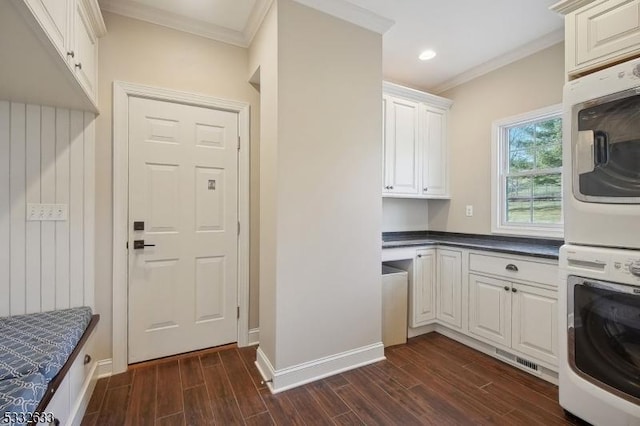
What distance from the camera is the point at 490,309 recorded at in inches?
94.4

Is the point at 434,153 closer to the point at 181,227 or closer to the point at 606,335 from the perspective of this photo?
the point at 606,335

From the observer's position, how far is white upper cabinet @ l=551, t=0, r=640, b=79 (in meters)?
1.49

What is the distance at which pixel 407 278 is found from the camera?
8.86 feet

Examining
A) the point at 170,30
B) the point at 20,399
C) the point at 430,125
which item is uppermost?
the point at 170,30

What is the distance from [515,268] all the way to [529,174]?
3.49 feet

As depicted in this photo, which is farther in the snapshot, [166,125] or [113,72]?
[166,125]

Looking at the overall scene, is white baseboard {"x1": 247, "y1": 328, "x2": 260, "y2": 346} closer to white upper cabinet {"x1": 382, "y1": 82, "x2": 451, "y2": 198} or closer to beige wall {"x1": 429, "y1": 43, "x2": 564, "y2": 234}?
white upper cabinet {"x1": 382, "y1": 82, "x2": 451, "y2": 198}

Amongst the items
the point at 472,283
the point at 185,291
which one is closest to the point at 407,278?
the point at 472,283

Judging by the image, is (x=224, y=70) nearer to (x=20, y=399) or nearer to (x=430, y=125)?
(x=430, y=125)

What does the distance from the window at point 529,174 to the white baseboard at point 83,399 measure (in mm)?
3462

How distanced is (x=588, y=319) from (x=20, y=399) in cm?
255

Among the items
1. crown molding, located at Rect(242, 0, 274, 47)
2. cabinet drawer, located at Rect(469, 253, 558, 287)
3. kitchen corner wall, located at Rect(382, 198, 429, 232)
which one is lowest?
cabinet drawer, located at Rect(469, 253, 558, 287)

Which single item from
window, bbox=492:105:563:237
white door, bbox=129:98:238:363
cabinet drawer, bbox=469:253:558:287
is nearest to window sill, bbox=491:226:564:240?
window, bbox=492:105:563:237

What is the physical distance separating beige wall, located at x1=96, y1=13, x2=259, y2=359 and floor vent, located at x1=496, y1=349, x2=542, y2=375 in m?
2.43
